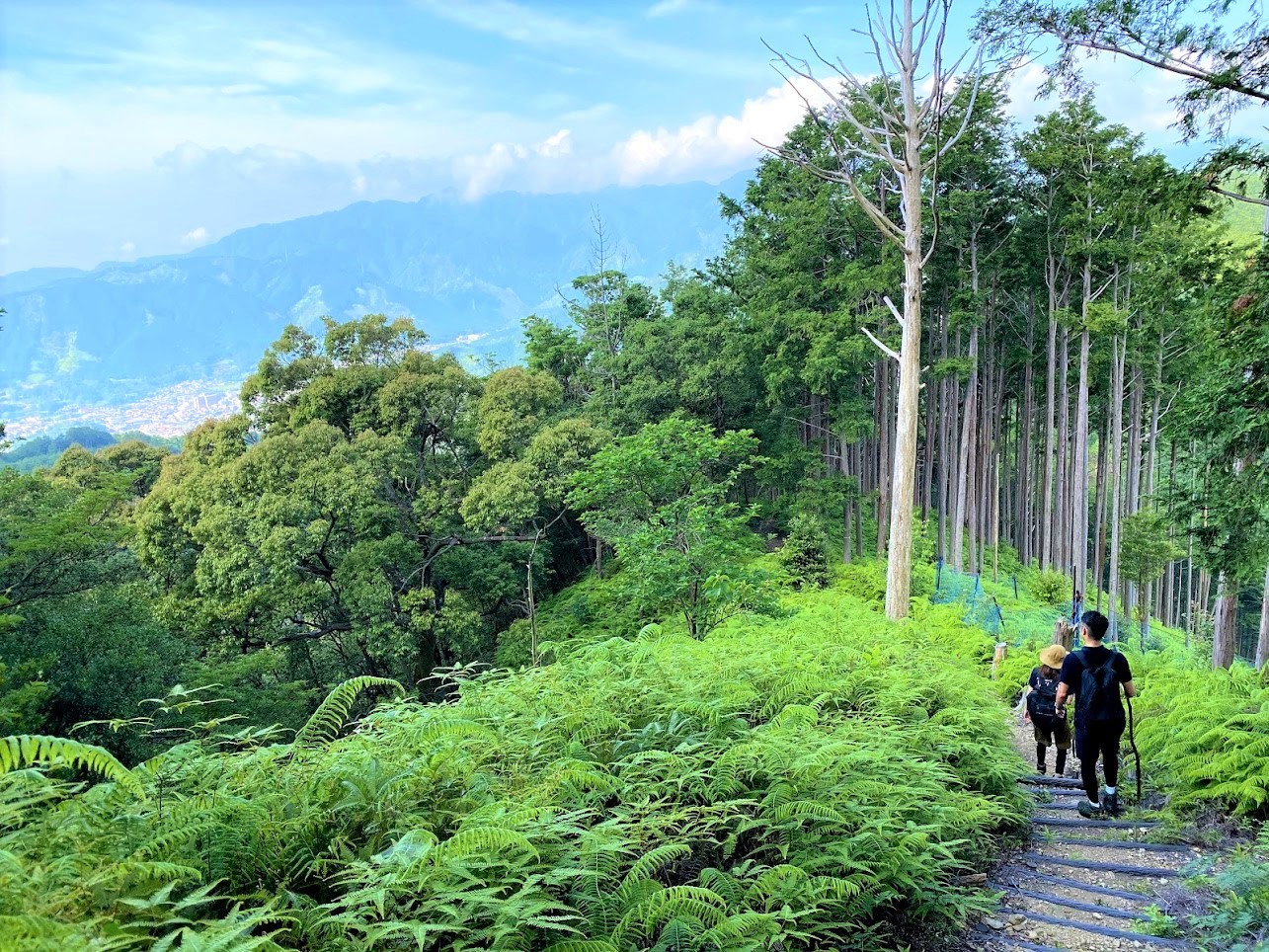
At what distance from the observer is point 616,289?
2988 cm

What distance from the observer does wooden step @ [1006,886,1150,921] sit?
399cm

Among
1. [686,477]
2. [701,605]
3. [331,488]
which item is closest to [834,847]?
[701,605]

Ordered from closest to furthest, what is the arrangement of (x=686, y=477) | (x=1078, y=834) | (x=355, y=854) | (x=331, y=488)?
(x=355, y=854) → (x=1078, y=834) → (x=686, y=477) → (x=331, y=488)

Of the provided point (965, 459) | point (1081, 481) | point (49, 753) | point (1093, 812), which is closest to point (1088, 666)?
point (1093, 812)

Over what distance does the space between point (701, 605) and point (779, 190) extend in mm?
16200

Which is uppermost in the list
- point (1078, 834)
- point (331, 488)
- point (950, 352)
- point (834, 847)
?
point (950, 352)

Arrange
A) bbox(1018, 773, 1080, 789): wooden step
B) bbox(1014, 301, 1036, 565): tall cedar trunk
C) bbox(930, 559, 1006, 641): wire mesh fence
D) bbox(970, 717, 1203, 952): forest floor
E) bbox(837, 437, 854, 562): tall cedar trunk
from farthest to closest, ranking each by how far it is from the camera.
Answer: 1. bbox(1014, 301, 1036, 565): tall cedar trunk
2. bbox(837, 437, 854, 562): tall cedar trunk
3. bbox(930, 559, 1006, 641): wire mesh fence
4. bbox(1018, 773, 1080, 789): wooden step
5. bbox(970, 717, 1203, 952): forest floor

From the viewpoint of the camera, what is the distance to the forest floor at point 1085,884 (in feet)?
12.5

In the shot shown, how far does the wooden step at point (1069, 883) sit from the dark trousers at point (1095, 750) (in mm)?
1115

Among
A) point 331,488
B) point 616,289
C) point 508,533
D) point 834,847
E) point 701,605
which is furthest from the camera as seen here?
point 616,289

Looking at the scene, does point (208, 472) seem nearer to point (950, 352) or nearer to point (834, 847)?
point (834, 847)

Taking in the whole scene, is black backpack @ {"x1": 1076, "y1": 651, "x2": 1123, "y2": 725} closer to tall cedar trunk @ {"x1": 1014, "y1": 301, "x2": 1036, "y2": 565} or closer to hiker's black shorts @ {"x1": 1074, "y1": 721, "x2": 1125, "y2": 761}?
hiker's black shorts @ {"x1": 1074, "y1": 721, "x2": 1125, "y2": 761}

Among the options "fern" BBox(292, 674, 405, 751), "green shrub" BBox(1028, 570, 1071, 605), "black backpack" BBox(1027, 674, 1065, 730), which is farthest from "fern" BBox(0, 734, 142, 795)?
"green shrub" BBox(1028, 570, 1071, 605)

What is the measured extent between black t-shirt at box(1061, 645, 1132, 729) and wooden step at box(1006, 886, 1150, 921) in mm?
1515
